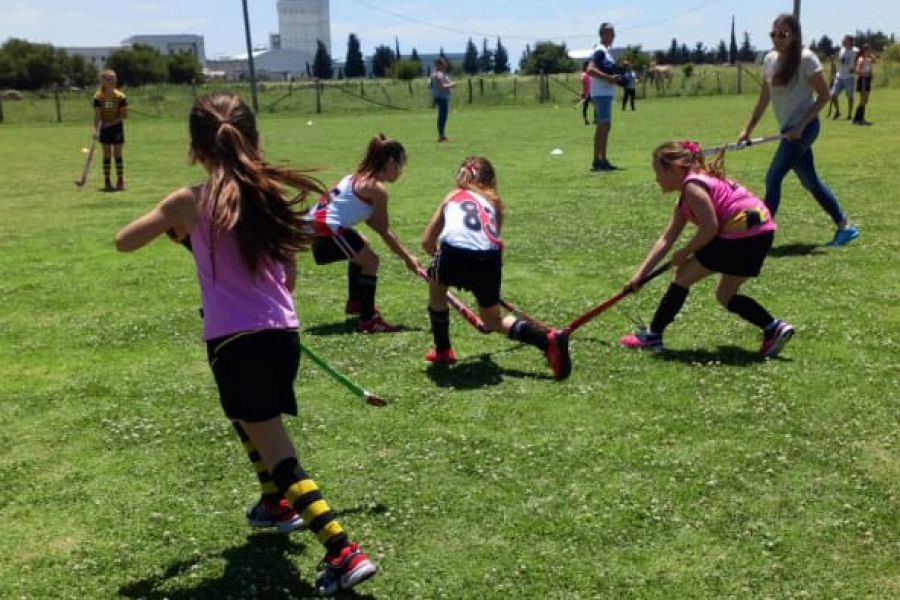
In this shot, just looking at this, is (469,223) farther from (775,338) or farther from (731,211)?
(775,338)

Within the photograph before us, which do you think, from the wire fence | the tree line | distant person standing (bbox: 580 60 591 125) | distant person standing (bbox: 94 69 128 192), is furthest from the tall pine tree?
distant person standing (bbox: 94 69 128 192)

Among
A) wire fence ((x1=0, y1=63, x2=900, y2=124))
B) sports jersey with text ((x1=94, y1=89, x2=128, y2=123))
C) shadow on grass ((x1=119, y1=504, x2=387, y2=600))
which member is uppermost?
wire fence ((x1=0, y1=63, x2=900, y2=124))

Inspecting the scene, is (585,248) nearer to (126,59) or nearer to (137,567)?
(137,567)

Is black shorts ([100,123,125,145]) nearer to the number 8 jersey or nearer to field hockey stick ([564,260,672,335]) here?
the number 8 jersey

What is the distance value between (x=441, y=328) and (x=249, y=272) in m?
2.83

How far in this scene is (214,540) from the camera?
13.3 ft

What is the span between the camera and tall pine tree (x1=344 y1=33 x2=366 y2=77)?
138625mm

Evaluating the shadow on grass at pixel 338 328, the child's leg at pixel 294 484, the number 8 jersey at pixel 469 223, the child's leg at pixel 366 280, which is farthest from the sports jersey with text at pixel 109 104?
the child's leg at pixel 294 484

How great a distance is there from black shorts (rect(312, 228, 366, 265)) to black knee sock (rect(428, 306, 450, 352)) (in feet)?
4.23

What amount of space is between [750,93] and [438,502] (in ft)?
160

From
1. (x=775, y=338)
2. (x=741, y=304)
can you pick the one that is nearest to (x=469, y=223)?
(x=741, y=304)

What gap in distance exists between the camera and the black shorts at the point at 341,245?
7250 mm

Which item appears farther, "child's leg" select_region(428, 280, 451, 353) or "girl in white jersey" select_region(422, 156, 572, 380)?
"child's leg" select_region(428, 280, 451, 353)

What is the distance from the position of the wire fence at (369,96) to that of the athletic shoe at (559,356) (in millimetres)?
40783
